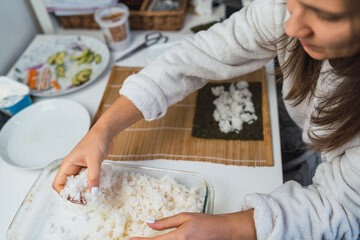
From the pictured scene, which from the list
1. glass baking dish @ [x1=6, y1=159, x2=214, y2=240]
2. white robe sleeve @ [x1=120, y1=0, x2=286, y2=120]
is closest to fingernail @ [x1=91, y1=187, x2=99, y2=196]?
glass baking dish @ [x1=6, y1=159, x2=214, y2=240]

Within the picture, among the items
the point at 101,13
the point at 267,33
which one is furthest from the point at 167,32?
the point at 267,33

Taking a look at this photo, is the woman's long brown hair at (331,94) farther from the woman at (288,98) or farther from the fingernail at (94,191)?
the fingernail at (94,191)

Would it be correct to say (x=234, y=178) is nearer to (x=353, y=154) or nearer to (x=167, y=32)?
(x=353, y=154)

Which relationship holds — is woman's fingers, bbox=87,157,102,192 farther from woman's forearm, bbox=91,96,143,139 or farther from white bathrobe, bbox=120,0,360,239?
white bathrobe, bbox=120,0,360,239

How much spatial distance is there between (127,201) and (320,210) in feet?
1.55

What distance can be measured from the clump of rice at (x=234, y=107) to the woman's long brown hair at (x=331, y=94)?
0.16 m

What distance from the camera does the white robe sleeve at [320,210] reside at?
619 mm

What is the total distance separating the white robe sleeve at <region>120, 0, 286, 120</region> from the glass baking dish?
0.18 m

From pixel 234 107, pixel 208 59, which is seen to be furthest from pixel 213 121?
pixel 208 59

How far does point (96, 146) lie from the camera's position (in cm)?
77

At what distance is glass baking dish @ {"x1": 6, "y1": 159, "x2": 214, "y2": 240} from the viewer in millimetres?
752

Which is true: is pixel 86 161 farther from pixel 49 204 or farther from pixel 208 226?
pixel 208 226

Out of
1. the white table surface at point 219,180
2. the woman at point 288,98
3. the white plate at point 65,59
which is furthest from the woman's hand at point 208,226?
the white plate at point 65,59

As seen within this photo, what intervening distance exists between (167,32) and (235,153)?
737mm
